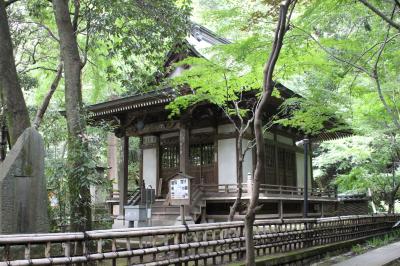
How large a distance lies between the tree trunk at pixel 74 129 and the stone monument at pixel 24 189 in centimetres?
77

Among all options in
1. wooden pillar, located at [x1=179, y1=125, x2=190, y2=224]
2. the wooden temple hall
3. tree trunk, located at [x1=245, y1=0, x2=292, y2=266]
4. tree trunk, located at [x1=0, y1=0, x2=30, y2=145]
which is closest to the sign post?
the wooden temple hall

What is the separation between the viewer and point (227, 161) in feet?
56.5

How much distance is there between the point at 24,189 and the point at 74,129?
168 cm

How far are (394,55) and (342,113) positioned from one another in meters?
5.85

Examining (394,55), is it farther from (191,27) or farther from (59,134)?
(59,134)

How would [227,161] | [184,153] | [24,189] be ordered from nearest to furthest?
1. [24,189]
2. [184,153]
3. [227,161]

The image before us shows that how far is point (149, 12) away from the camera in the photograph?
33.4ft

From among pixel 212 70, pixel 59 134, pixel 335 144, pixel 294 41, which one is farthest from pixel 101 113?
pixel 335 144

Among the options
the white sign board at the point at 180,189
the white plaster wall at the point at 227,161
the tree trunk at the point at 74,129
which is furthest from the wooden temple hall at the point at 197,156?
the tree trunk at the point at 74,129

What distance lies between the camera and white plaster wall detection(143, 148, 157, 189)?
1931 centimetres

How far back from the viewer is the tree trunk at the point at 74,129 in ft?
24.3

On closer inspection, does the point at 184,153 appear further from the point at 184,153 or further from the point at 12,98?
the point at 12,98

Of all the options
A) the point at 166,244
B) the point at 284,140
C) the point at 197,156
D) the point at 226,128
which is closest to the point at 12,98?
the point at 166,244

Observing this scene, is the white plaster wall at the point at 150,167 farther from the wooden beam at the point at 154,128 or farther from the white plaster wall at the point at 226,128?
the white plaster wall at the point at 226,128
